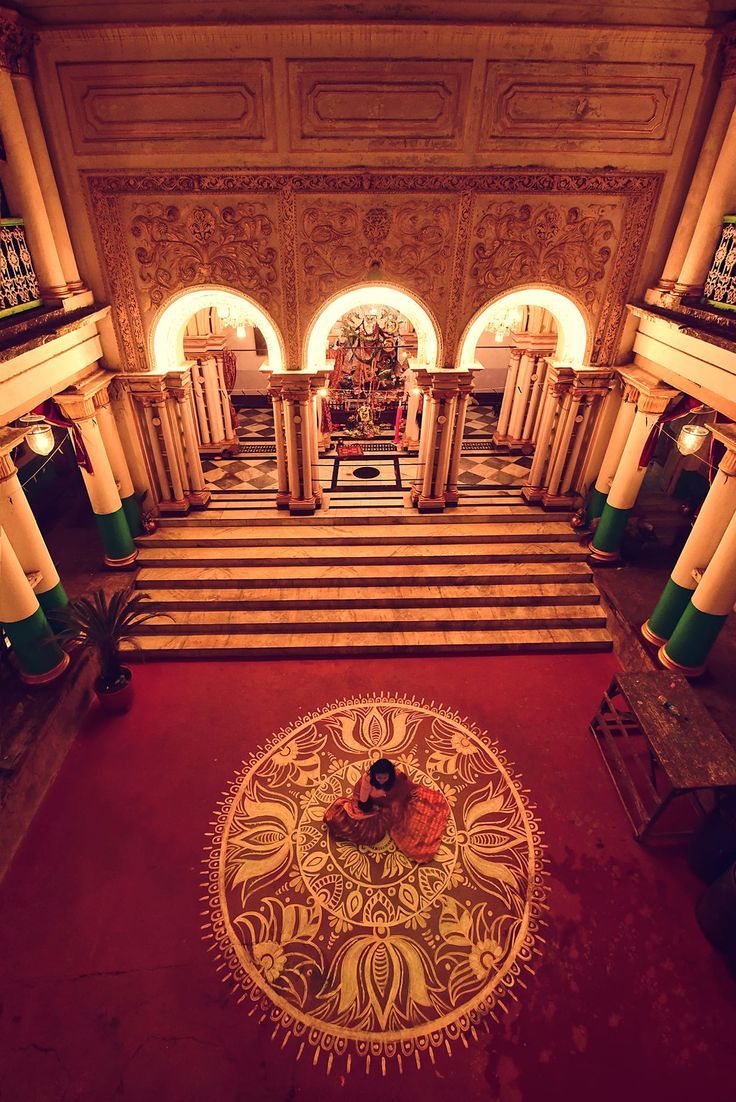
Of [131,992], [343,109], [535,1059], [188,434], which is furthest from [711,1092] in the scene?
[343,109]

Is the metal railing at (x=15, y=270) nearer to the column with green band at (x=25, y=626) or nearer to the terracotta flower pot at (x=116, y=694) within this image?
the column with green band at (x=25, y=626)

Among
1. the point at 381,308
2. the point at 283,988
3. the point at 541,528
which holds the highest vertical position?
the point at 381,308

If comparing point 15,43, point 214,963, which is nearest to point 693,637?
point 214,963

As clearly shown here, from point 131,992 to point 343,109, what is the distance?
9.47 meters

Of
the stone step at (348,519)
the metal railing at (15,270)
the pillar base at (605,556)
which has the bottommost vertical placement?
the pillar base at (605,556)

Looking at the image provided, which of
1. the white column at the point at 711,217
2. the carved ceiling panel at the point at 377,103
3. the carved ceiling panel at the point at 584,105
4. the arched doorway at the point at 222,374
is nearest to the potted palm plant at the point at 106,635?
the arched doorway at the point at 222,374

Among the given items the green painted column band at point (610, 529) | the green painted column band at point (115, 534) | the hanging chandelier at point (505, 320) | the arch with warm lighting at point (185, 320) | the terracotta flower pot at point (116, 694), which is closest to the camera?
the terracotta flower pot at point (116, 694)

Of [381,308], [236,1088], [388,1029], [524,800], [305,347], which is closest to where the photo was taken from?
[236,1088]

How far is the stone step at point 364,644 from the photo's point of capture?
7746 millimetres

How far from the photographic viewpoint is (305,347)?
27.1 ft

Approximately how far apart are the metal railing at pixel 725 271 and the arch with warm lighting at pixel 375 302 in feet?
11.6

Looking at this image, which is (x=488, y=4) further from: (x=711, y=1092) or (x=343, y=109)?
(x=711, y=1092)

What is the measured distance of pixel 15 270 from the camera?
248 inches

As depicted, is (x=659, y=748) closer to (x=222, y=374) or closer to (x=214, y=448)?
(x=214, y=448)
